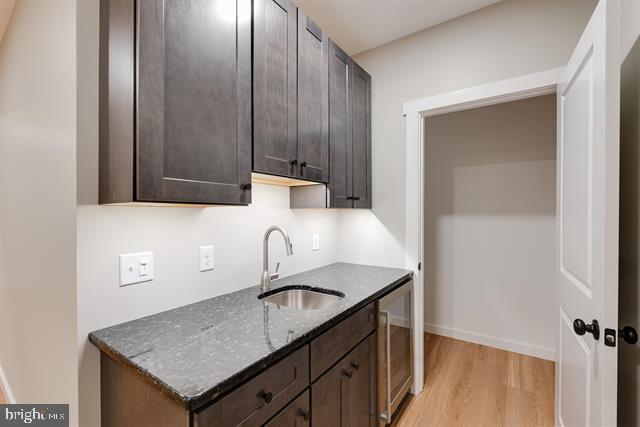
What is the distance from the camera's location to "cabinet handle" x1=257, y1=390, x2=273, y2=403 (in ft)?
2.92

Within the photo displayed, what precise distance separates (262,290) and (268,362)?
734 millimetres

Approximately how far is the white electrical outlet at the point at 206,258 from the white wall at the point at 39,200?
1.60ft

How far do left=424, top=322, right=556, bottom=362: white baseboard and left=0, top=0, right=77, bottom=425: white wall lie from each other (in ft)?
9.62

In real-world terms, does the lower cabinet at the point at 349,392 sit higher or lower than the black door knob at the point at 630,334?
lower

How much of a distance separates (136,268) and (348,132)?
1427 millimetres

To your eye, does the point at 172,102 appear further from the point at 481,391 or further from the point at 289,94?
the point at 481,391

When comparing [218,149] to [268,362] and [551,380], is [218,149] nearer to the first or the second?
[268,362]

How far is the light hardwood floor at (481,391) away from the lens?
1846mm

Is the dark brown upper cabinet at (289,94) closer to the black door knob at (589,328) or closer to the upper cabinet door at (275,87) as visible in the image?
the upper cabinet door at (275,87)

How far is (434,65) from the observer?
2025 millimetres

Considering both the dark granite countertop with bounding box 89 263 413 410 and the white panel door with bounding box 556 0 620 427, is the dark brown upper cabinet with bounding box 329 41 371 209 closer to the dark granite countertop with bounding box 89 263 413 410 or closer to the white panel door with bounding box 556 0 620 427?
the dark granite countertop with bounding box 89 263 413 410

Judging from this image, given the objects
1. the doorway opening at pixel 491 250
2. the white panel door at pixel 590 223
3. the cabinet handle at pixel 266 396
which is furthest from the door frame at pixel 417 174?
the cabinet handle at pixel 266 396
